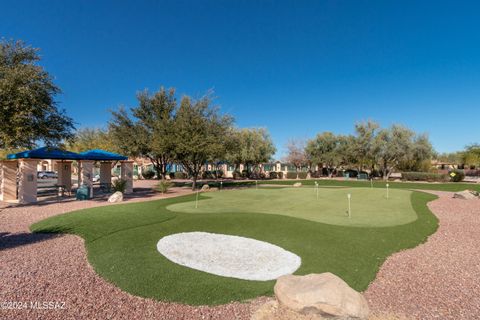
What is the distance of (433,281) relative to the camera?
18.4 ft

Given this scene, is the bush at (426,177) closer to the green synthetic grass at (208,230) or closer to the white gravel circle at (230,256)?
the green synthetic grass at (208,230)

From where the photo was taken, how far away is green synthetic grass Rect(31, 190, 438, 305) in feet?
16.6

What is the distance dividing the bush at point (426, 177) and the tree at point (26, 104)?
4237cm

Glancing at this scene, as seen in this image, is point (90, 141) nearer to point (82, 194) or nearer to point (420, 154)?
point (82, 194)

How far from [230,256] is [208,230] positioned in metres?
2.74

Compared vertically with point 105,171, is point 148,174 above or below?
below

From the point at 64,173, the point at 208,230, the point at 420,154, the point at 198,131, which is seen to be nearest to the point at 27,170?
the point at 64,173

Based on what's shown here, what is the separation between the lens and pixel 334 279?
4039 millimetres

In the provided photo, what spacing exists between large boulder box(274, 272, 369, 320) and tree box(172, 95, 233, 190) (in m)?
18.5

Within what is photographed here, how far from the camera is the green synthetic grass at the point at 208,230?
199 inches

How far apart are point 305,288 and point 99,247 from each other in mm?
5936

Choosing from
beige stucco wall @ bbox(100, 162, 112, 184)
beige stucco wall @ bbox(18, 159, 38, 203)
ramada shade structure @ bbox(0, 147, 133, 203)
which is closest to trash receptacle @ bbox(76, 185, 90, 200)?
ramada shade structure @ bbox(0, 147, 133, 203)

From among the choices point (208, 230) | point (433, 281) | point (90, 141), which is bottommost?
point (433, 281)

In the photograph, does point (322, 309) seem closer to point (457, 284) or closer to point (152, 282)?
point (152, 282)
